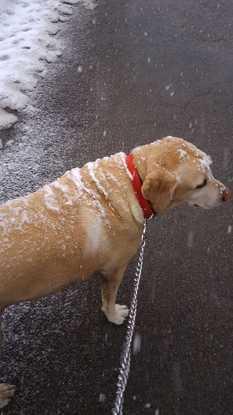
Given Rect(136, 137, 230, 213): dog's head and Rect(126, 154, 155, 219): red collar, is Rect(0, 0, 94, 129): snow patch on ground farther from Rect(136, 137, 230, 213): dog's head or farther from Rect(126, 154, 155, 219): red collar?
Rect(136, 137, 230, 213): dog's head

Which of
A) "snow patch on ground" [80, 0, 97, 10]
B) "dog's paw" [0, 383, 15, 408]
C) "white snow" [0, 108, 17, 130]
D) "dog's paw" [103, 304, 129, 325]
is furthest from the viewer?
"snow patch on ground" [80, 0, 97, 10]

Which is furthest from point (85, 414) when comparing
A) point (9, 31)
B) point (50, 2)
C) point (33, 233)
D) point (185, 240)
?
point (50, 2)

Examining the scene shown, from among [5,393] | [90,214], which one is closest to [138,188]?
[90,214]

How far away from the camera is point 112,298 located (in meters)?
3.47

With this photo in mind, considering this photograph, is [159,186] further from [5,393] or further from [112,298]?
[5,393]

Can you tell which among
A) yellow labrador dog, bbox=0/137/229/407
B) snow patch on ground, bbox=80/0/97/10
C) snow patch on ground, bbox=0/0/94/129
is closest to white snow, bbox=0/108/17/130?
snow patch on ground, bbox=0/0/94/129

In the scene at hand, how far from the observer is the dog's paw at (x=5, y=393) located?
122 inches

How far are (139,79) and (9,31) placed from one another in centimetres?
225

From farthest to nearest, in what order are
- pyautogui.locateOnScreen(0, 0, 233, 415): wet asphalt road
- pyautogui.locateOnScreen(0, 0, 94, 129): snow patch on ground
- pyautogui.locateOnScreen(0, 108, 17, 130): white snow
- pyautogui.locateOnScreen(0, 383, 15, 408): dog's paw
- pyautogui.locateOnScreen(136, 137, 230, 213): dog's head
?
pyautogui.locateOnScreen(0, 0, 94, 129): snow patch on ground < pyautogui.locateOnScreen(0, 108, 17, 130): white snow < pyautogui.locateOnScreen(0, 0, 233, 415): wet asphalt road < pyautogui.locateOnScreen(0, 383, 15, 408): dog's paw < pyautogui.locateOnScreen(136, 137, 230, 213): dog's head

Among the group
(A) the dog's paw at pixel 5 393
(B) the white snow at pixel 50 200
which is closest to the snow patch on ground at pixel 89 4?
(B) the white snow at pixel 50 200

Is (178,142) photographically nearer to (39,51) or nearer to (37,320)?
(37,320)

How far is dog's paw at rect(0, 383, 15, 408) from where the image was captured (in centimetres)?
311

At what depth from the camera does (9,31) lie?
6.75m

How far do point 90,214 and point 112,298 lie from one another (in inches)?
37.8
